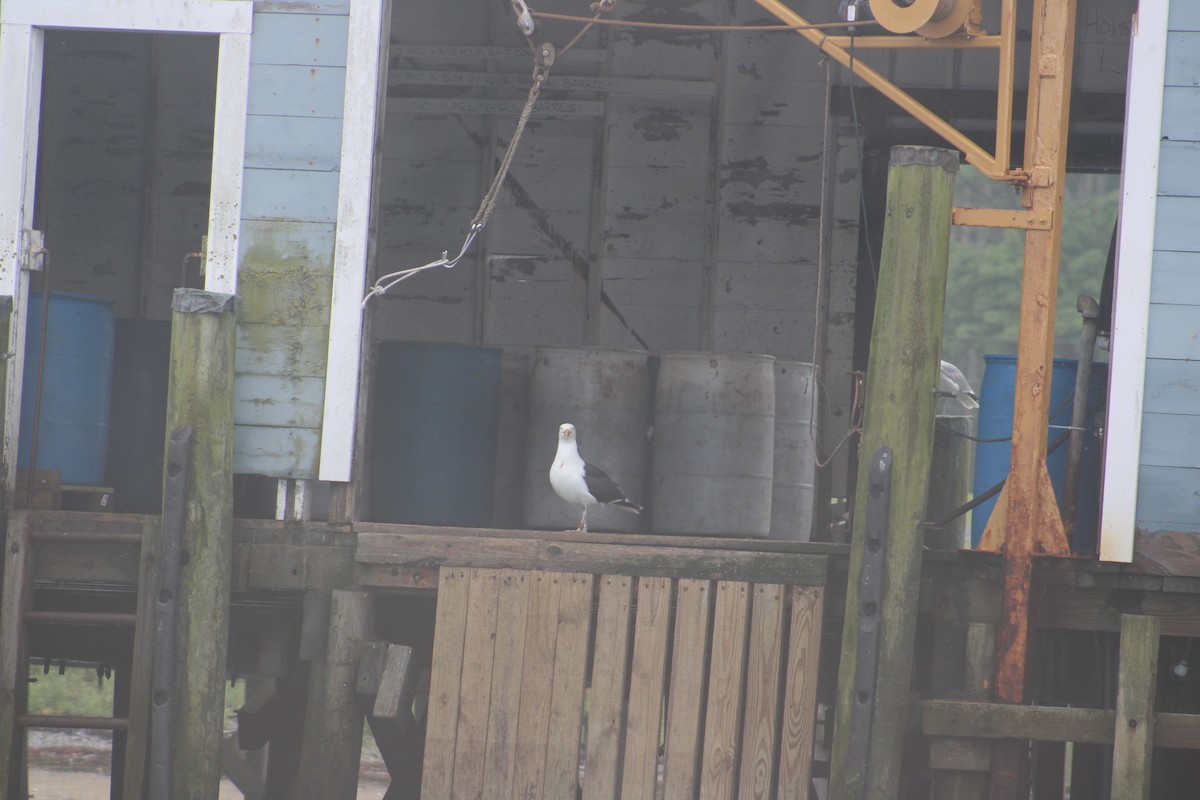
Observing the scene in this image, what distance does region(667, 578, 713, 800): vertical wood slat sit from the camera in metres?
6.06

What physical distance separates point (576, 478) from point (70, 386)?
2406 mm

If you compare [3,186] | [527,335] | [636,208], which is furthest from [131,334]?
[636,208]

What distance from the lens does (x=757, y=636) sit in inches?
239

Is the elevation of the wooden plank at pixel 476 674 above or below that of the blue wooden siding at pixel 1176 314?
below

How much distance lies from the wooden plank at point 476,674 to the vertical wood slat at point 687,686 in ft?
2.50

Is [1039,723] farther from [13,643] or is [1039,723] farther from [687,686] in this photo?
[13,643]

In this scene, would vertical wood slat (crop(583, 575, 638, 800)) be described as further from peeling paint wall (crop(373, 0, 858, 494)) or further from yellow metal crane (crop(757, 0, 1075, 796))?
peeling paint wall (crop(373, 0, 858, 494))

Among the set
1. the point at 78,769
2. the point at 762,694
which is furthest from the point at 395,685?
the point at 78,769

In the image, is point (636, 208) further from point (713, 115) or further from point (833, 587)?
point (833, 587)

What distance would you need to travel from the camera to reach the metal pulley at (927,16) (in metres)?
6.13

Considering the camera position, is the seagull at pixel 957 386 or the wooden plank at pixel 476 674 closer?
the wooden plank at pixel 476 674

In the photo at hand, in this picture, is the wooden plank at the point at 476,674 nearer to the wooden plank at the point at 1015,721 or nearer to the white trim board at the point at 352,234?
the white trim board at the point at 352,234

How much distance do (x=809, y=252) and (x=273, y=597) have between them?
13.8ft

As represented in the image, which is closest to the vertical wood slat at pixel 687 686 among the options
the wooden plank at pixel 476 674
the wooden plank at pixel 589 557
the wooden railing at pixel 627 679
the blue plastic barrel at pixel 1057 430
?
the wooden railing at pixel 627 679
